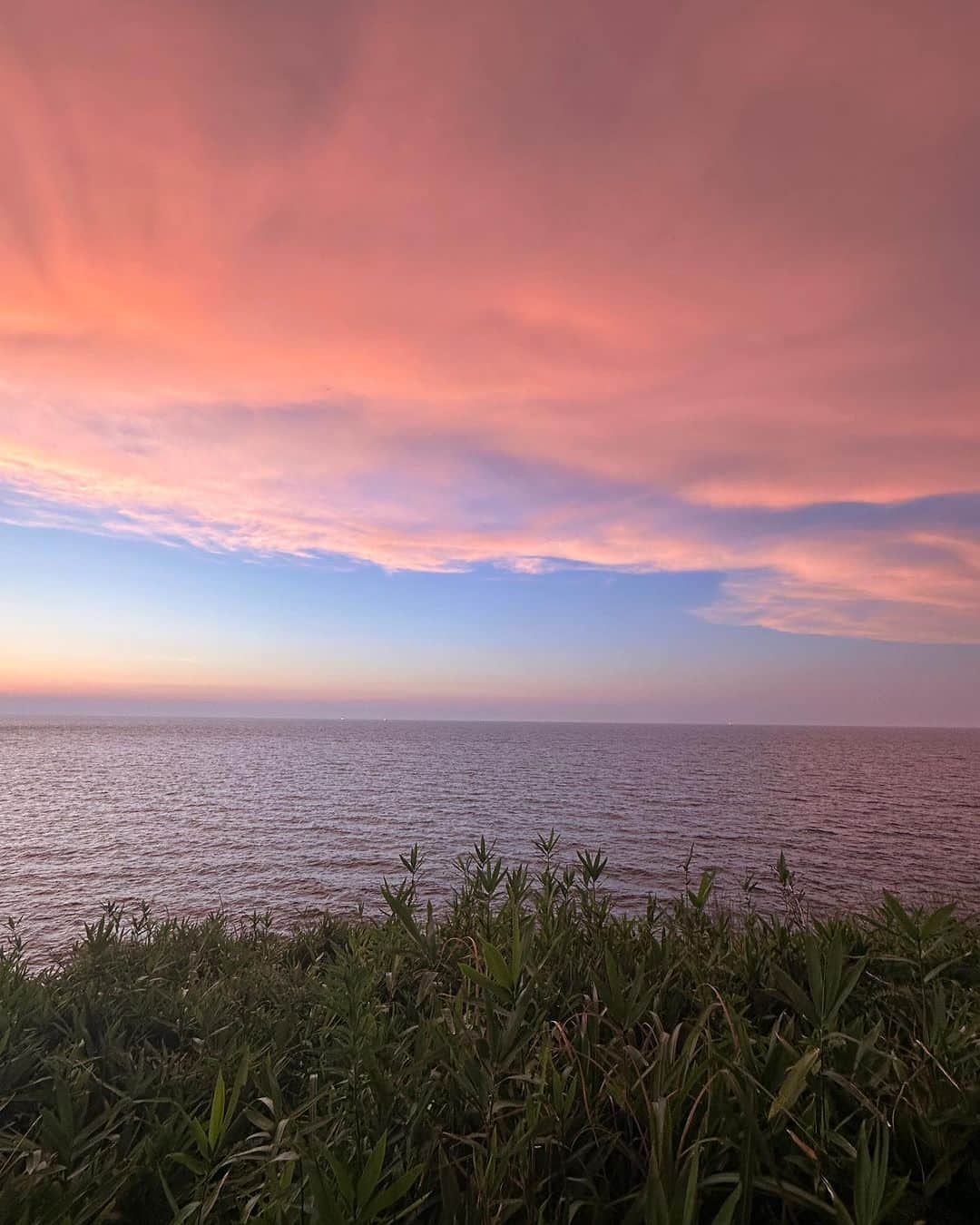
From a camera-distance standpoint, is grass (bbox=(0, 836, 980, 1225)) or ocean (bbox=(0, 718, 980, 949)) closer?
grass (bbox=(0, 836, 980, 1225))

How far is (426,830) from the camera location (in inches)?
1409

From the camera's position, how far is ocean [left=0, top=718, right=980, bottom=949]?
23.7 m

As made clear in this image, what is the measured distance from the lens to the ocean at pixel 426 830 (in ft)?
77.7

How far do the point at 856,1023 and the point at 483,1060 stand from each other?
1.93 m

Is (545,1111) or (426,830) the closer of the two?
(545,1111)

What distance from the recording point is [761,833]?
3572 centimetres

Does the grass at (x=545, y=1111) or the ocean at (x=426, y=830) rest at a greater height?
the grass at (x=545, y=1111)

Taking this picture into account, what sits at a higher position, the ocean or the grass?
the grass

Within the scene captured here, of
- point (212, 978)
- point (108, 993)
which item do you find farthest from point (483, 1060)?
point (212, 978)

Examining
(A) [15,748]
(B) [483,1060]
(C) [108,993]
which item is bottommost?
(A) [15,748]

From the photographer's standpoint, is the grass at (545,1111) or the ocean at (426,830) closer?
the grass at (545,1111)

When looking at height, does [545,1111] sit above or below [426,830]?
above

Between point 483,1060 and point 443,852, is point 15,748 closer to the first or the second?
point 443,852

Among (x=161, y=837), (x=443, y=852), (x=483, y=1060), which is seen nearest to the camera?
(x=483, y=1060)
